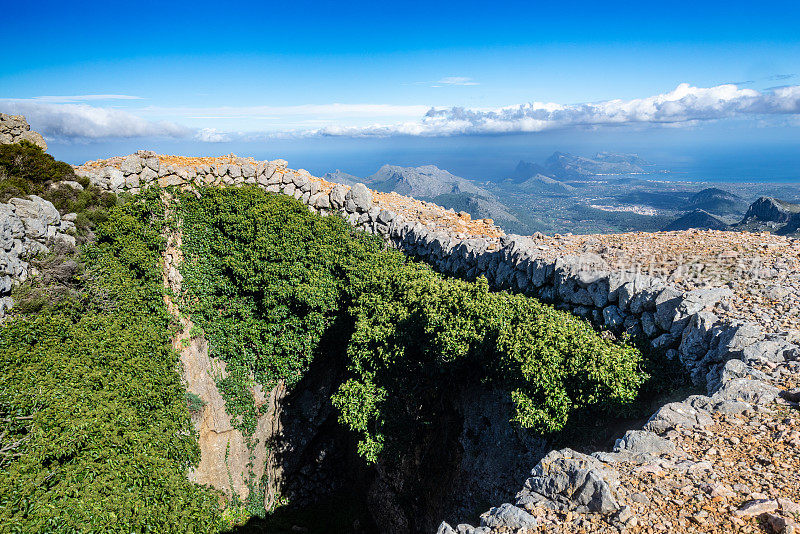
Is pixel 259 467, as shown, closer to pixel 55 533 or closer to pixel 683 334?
pixel 55 533

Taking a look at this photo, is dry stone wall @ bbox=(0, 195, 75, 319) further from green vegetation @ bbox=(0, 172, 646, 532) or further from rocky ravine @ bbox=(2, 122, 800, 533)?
green vegetation @ bbox=(0, 172, 646, 532)

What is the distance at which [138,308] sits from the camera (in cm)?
1518

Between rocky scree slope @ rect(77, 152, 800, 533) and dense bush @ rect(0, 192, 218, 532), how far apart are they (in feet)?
25.4

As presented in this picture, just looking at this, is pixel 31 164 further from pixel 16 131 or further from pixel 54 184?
pixel 16 131

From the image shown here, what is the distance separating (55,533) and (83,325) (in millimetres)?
7371

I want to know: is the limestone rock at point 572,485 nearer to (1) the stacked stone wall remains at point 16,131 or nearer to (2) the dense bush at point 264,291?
(2) the dense bush at point 264,291

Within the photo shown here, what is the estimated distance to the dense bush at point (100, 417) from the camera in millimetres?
8305

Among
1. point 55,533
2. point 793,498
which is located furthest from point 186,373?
point 793,498

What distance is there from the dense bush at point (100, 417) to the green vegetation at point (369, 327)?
2.96 metres

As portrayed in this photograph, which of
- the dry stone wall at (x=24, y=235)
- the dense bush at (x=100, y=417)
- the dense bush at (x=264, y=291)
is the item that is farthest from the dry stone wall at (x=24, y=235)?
the dense bush at (x=264, y=291)

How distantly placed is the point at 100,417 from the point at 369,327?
7266 mm

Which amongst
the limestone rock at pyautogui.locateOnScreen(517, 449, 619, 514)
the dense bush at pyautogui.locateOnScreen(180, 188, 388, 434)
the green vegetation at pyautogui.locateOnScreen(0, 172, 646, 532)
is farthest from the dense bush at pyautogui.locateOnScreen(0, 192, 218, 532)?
the limestone rock at pyautogui.locateOnScreen(517, 449, 619, 514)

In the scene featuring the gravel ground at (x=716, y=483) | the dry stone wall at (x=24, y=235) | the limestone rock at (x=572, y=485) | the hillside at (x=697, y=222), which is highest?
the dry stone wall at (x=24, y=235)

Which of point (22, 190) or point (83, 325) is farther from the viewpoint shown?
point (22, 190)
